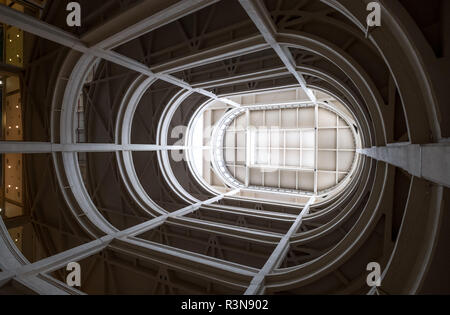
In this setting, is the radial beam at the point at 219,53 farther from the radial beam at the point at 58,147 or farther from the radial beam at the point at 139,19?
the radial beam at the point at 58,147

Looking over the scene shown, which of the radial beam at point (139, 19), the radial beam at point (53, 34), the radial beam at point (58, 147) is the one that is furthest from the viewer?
the radial beam at point (58, 147)

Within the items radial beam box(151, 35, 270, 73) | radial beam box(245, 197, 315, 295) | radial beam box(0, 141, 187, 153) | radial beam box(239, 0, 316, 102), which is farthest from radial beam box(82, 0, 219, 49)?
radial beam box(245, 197, 315, 295)

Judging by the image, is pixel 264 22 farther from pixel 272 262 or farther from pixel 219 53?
pixel 272 262

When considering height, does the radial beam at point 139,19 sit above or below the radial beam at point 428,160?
above

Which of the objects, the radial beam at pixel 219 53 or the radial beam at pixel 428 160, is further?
the radial beam at pixel 219 53

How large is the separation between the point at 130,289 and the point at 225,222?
510 cm

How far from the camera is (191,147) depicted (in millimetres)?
17438

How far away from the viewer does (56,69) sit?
28.5 feet

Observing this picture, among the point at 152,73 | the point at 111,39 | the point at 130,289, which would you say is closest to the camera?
the point at 111,39

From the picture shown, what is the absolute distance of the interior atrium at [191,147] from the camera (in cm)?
332

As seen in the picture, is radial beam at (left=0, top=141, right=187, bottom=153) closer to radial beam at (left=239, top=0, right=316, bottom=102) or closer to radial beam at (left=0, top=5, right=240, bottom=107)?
radial beam at (left=0, top=5, right=240, bottom=107)

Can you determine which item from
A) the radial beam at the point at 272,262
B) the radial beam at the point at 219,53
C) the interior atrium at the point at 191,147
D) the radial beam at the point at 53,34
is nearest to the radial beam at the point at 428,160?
the interior atrium at the point at 191,147

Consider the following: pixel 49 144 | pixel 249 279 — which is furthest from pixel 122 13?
pixel 249 279
